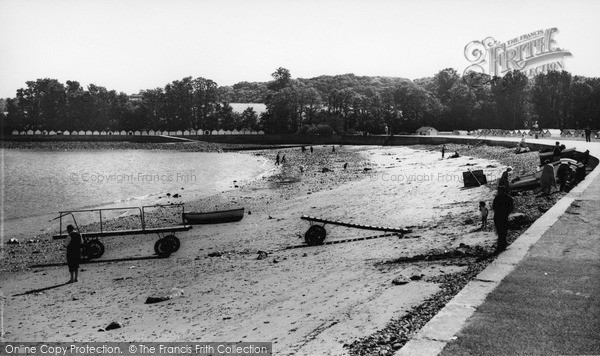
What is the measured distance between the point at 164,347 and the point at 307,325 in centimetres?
256

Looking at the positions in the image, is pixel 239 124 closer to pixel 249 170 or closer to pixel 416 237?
pixel 249 170

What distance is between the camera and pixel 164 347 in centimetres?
869

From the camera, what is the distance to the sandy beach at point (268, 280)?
8.55m

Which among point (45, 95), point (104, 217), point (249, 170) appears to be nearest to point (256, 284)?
point (104, 217)

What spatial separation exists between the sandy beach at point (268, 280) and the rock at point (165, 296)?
6.2 inches

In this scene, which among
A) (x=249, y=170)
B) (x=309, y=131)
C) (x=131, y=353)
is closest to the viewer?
(x=131, y=353)

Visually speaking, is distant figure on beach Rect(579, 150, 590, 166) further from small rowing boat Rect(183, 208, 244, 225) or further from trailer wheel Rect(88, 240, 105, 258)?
trailer wheel Rect(88, 240, 105, 258)

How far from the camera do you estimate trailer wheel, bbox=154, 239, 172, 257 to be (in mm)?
16984

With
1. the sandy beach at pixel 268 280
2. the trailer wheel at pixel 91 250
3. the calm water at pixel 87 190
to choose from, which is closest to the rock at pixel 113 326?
the sandy beach at pixel 268 280

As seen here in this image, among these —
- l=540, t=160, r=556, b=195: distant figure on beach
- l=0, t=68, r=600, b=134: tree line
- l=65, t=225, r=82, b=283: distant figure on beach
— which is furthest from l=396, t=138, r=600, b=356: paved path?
l=0, t=68, r=600, b=134: tree line

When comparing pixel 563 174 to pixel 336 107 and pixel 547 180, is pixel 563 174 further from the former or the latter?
pixel 336 107

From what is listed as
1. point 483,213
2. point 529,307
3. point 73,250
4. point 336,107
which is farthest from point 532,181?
point 336,107

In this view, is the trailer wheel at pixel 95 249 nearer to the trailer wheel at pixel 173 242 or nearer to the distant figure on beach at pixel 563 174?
the trailer wheel at pixel 173 242

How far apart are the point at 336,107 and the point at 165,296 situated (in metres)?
94.8
